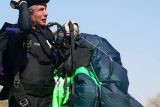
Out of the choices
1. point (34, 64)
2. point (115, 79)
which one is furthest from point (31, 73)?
point (115, 79)

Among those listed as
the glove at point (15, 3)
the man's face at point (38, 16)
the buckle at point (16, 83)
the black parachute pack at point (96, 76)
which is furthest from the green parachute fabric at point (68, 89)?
the glove at point (15, 3)

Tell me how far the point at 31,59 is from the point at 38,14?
590 mm

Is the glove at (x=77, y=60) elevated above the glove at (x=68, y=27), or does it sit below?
below

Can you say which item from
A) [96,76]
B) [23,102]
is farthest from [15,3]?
[96,76]

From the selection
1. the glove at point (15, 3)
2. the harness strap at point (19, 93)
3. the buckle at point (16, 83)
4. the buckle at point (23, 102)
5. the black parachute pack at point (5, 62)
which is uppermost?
the glove at point (15, 3)

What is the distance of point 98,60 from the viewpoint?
5711mm

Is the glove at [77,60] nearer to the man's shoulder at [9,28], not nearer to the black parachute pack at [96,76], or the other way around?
the black parachute pack at [96,76]

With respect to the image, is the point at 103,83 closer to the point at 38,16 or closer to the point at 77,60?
the point at 77,60

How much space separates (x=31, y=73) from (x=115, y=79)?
98 cm

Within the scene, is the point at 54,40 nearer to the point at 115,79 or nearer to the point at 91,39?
the point at 91,39

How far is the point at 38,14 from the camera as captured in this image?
5.84m

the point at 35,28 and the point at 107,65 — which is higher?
the point at 35,28

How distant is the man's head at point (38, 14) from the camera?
5.83m

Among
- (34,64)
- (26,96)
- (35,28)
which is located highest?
(35,28)
